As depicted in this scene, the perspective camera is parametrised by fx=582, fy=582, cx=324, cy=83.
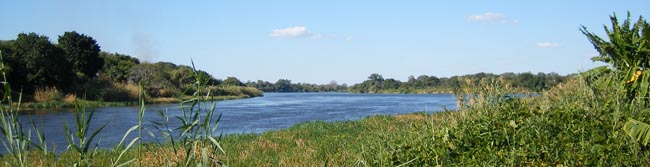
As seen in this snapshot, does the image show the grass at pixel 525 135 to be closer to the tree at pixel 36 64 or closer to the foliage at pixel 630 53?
the foliage at pixel 630 53

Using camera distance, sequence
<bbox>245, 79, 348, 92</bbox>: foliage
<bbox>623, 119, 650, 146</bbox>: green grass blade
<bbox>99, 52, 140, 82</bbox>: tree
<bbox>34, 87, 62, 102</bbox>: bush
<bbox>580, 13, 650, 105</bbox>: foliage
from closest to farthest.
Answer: <bbox>623, 119, 650, 146</bbox>: green grass blade < <bbox>580, 13, 650, 105</bbox>: foliage < <bbox>34, 87, 62, 102</bbox>: bush < <bbox>99, 52, 140, 82</bbox>: tree < <bbox>245, 79, 348, 92</bbox>: foliage

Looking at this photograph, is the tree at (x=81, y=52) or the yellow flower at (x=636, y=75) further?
the tree at (x=81, y=52)

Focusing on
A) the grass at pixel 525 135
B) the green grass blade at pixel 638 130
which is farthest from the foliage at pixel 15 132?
the green grass blade at pixel 638 130

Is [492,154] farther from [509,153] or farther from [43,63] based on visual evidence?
[43,63]

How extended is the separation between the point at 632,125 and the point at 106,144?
12367 millimetres

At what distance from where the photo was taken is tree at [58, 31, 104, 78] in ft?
151

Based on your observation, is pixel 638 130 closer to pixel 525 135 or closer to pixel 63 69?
pixel 525 135

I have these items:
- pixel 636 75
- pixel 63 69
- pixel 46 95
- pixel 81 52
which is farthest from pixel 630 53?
pixel 81 52

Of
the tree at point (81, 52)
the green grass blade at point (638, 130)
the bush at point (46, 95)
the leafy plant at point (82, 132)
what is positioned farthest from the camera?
the tree at point (81, 52)

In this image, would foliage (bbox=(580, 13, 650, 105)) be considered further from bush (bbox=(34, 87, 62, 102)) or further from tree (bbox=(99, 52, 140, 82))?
tree (bbox=(99, 52, 140, 82))

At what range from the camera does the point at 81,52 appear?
46656mm

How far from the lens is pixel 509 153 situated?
5.90 meters

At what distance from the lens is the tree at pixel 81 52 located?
151 ft

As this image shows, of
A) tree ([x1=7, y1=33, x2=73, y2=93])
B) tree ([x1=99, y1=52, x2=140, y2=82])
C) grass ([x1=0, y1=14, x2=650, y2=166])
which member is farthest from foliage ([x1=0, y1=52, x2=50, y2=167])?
tree ([x1=99, y1=52, x2=140, y2=82])
